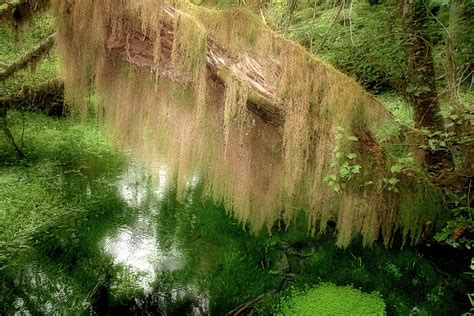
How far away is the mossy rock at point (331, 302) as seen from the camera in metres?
4.29

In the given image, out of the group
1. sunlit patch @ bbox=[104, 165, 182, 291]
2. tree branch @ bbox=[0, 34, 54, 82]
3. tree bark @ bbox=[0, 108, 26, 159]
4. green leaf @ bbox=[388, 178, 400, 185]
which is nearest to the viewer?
green leaf @ bbox=[388, 178, 400, 185]

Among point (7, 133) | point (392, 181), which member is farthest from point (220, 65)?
point (7, 133)

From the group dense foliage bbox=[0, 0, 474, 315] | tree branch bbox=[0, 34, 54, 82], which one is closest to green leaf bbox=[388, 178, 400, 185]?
dense foliage bbox=[0, 0, 474, 315]

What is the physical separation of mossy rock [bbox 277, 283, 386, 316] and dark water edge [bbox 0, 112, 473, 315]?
5.1 inches

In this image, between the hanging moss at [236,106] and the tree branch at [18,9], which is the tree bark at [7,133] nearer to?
the tree branch at [18,9]

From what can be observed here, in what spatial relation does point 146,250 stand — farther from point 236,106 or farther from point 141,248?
point 236,106

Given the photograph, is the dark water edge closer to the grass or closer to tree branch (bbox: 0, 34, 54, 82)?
the grass

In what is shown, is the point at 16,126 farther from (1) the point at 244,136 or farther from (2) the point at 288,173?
(2) the point at 288,173

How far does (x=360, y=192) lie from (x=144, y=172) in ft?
13.7

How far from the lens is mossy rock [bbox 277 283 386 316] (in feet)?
14.1

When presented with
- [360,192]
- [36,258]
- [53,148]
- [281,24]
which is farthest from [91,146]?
[360,192]

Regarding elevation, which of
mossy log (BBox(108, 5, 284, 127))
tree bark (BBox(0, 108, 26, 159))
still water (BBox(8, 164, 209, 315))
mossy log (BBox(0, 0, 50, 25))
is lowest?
still water (BBox(8, 164, 209, 315))

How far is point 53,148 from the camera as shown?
7438 millimetres

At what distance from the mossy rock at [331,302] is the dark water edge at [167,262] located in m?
0.13
